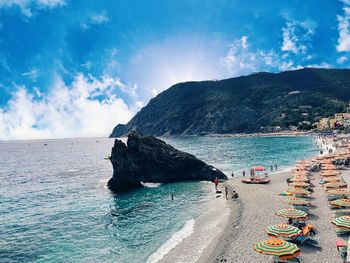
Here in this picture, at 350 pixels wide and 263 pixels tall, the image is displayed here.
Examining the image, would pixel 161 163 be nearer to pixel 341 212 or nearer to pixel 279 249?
pixel 341 212

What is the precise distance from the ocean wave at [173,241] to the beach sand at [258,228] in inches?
133

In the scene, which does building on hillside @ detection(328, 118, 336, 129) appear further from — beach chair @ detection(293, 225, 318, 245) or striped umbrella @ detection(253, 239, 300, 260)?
striped umbrella @ detection(253, 239, 300, 260)

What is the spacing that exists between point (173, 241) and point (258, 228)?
24.8 feet

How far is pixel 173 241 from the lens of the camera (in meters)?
26.8

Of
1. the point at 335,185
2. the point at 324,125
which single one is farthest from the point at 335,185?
the point at 324,125

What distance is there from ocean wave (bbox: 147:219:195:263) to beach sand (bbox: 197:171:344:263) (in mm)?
3389

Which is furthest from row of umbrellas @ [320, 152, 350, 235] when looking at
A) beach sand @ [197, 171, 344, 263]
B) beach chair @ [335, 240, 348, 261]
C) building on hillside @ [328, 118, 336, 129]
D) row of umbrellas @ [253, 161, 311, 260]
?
building on hillside @ [328, 118, 336, 129]

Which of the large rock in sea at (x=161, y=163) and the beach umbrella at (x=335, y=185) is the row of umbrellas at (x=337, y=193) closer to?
the beach umbrella at (x=335, y=185)

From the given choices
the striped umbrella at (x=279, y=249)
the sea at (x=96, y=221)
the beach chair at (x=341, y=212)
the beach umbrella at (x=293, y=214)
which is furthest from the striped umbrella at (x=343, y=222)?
the sea at (x=96, y=221)

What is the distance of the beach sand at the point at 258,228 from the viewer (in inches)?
826

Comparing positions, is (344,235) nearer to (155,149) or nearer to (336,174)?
(336,174)

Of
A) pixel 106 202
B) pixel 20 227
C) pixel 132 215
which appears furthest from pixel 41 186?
pixel 132 215

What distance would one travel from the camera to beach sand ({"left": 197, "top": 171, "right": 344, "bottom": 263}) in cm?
2099

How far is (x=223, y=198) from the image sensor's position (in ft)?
138
